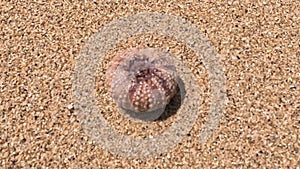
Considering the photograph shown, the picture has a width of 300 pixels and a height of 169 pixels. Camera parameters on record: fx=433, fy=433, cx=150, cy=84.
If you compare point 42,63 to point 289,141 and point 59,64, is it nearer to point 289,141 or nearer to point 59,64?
point 59,64

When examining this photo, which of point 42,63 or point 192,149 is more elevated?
point 42,63

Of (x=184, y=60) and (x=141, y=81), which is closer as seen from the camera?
(x=141, y=81)

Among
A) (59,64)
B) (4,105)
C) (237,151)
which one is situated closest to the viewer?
(237,151)

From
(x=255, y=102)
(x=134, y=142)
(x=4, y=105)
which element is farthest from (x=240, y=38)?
(x=4, y=105)

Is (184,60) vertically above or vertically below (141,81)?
above
